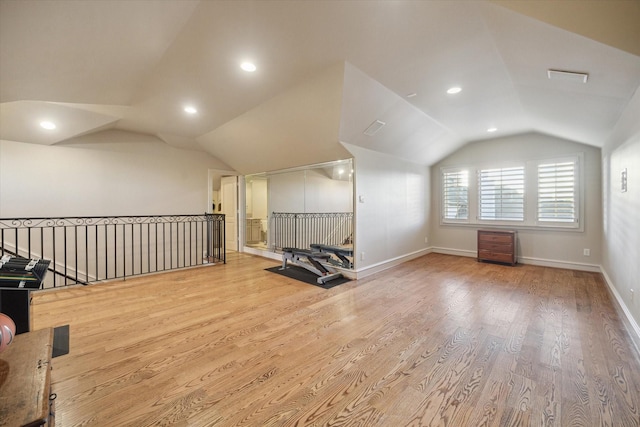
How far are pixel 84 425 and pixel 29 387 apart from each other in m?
0.79

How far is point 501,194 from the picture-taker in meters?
5.63

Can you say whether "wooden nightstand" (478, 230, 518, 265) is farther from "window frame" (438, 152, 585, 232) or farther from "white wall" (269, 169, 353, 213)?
"white wall" (269, 169, 353, 213)

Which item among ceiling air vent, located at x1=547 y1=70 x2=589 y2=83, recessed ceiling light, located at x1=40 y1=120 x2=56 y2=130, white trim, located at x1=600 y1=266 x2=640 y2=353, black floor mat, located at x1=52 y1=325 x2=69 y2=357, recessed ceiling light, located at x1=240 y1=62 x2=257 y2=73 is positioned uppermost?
recessed ceiling light, located at x1=240 y1=62 x2=257 y2=73

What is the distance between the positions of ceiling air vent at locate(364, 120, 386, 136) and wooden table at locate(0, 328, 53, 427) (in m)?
3.96

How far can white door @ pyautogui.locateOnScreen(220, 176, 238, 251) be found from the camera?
22.6 ft

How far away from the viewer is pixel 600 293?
3.52m

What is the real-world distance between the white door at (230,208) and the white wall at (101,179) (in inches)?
30.6

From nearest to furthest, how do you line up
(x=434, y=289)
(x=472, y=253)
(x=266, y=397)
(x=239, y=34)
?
(x=266, y=397) < (x=239, y=34) < (x=434, y=289) < (x=472, y=253)

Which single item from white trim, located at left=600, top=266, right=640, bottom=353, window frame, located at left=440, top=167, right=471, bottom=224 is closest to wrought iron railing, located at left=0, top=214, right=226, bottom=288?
window frame, located at left=440, top=167, right=471, bottom=224

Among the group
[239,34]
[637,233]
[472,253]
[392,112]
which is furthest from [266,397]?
[472,253]

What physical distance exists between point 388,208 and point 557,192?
128 inches

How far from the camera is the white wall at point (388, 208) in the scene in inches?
177

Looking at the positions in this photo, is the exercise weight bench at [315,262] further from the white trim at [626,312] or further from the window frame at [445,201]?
the window frame at [445,201]

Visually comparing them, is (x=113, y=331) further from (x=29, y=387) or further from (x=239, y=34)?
(x=239, y=34)
